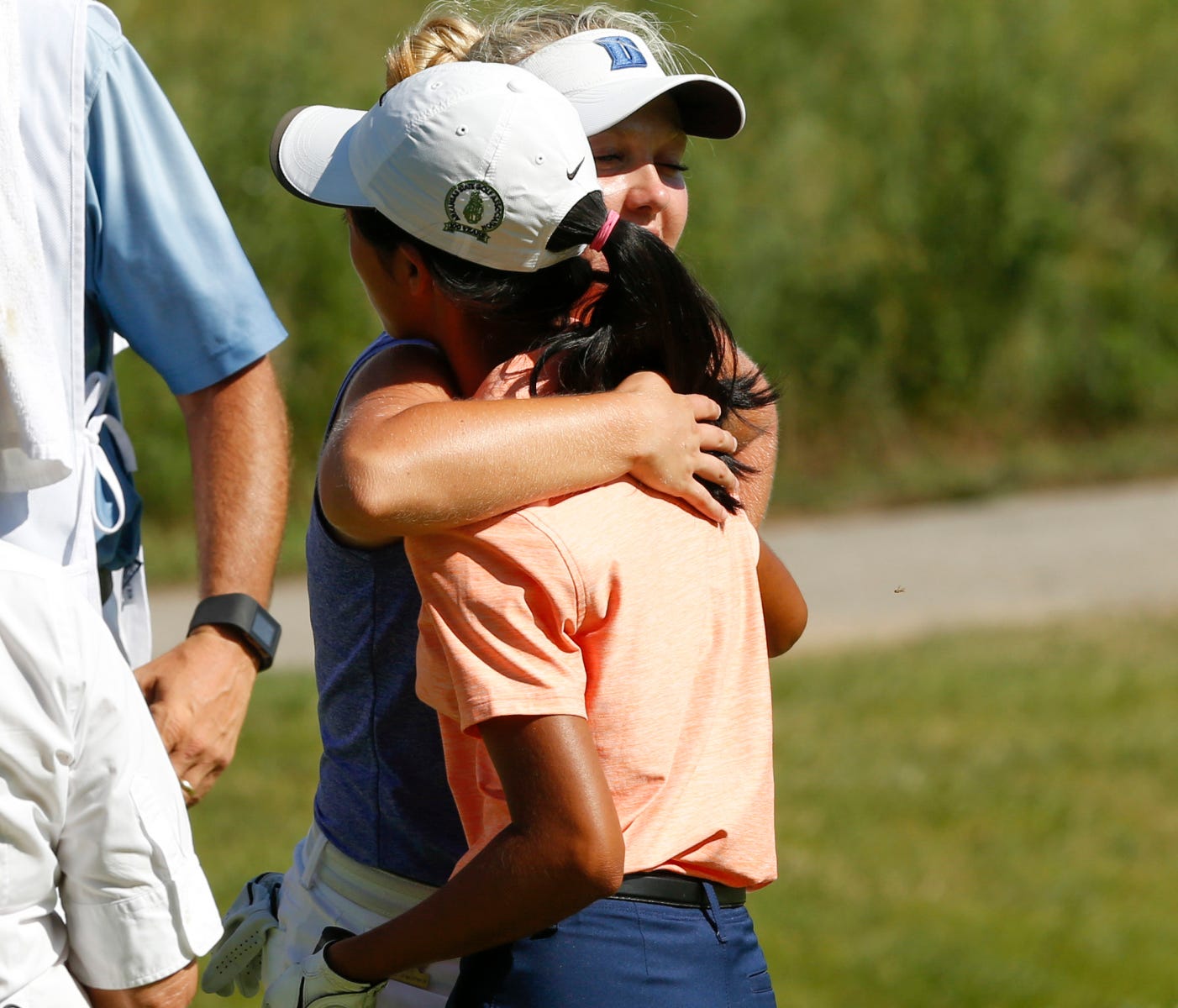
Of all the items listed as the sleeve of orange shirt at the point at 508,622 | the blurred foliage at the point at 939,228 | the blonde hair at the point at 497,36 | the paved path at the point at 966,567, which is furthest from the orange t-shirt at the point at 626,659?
the blurred foliage at the point at 939,228

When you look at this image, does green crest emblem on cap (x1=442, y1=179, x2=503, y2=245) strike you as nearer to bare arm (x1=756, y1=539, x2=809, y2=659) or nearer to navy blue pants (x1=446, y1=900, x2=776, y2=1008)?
bare arm (x1=756, y1=539, x2=809, y2=659)

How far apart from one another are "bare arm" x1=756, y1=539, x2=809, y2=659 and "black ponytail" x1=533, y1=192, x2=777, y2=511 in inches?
6.2

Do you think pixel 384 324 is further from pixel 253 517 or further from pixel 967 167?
pixel 967 167

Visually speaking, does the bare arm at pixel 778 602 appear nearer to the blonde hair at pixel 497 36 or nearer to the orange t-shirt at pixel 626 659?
the orange t-shirt at pixel 626 659

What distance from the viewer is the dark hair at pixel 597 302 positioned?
1.74 meters

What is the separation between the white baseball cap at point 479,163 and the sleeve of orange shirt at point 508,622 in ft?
1.03

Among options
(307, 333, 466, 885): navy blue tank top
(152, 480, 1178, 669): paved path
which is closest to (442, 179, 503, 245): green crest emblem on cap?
(307, 333, 466, 885): navy blue tank top

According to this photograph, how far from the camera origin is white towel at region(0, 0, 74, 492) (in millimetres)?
1857

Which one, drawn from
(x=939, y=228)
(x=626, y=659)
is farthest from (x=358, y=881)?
(x=939, y=228)

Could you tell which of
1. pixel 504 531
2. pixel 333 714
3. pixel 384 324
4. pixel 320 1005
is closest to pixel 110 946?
pixel 320 1005

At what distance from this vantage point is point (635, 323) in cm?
177

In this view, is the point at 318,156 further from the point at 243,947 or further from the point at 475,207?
the point at 243,947

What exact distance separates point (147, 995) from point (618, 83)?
1.20 metres

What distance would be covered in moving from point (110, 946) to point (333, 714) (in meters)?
0.44
